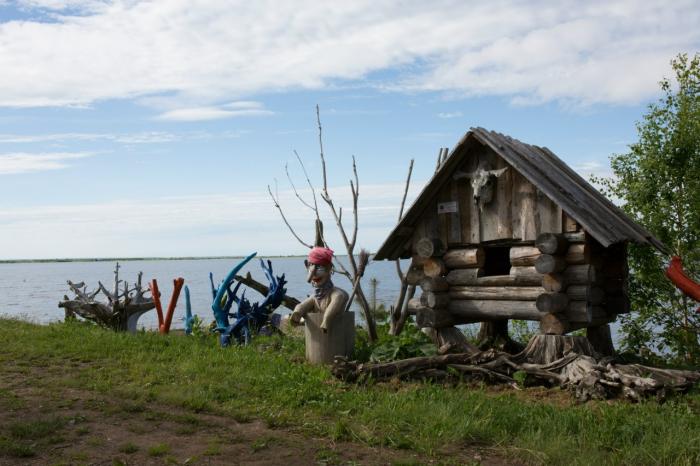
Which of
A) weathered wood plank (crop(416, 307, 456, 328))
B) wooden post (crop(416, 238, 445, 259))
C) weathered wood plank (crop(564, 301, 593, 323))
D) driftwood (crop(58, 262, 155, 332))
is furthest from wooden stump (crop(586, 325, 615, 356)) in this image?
driftwood (crop(58, 262, 155, 332))

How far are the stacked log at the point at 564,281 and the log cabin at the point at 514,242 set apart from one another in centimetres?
1

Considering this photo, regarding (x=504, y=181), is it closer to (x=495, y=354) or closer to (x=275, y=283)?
(x=495, y=354)

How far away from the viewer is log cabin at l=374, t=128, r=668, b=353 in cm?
945

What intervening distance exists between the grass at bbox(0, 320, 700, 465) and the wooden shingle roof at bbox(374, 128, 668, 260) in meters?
2.29

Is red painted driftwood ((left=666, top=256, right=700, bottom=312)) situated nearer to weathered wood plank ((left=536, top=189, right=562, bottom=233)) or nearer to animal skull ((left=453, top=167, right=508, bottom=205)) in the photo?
weathered wood plank ((left=536, top=189, right=562, bottom=233))

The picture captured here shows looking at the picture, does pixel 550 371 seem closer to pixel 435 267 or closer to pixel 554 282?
pixel 554 282

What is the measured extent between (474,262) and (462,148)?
174 centimetres

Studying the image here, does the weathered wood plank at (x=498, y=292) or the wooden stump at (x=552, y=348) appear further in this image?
the weathered wood plank at (x=498, y=292)

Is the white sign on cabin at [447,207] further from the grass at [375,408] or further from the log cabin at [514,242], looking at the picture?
the grass at [375,408]

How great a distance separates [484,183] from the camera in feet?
33.0

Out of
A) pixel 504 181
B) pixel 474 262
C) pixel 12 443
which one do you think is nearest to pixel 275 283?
pixel 474 262

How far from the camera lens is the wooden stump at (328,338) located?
1006 cm

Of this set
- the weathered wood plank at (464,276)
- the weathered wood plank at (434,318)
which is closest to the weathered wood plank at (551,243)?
the weathered wood plank at (464,276)

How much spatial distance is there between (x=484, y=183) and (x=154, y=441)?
582 centimetres
